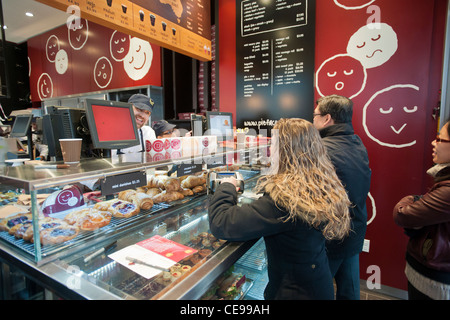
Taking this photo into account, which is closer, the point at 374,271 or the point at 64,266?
the point at 64,266

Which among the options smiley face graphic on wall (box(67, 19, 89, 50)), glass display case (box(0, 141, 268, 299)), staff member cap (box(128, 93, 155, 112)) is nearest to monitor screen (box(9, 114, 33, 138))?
staff member cap (box(128, 93, 155, 112))

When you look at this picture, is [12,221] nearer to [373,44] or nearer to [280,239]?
[280,239]

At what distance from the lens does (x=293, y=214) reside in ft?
3.52

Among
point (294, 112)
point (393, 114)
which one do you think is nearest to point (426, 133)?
point (393, 114)

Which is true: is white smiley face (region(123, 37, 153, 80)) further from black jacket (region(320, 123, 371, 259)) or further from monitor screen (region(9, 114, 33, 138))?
black jacket (region(320, 123, 371, 259))

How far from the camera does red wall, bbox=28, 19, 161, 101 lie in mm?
5112

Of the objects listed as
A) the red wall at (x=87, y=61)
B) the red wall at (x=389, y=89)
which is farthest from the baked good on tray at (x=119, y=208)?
the red wall at (x=87, y=61)

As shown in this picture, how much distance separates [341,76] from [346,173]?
1.64 meters

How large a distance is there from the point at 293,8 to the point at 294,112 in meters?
1.25

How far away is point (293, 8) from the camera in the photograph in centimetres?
310

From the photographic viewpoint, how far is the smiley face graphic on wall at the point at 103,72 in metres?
5.68

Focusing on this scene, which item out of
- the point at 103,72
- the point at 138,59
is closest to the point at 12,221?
the point at 138,59

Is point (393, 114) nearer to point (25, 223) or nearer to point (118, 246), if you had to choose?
point (118, 246)

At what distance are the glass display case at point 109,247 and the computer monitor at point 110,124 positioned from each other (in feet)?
0.57
